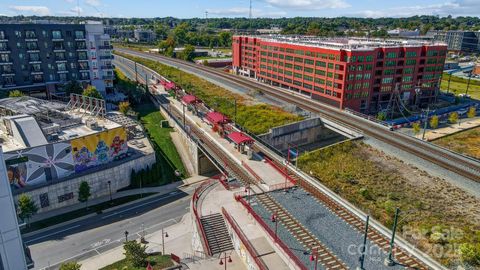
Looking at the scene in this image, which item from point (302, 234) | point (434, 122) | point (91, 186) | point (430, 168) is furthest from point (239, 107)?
point (302, 234)

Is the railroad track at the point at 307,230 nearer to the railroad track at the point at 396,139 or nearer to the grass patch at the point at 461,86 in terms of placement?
the railroad track at the point at 396,139

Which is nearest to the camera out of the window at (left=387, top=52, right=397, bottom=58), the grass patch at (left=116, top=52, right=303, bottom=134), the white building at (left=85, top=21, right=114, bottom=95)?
the grass patch at (left=116, top=52, right=303, bottom=134)

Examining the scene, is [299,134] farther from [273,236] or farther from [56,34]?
[56,34]

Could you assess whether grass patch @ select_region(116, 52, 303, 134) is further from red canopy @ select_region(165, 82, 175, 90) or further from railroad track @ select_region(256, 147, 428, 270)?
railroad track @ select_region(256, 147, 428, 270)

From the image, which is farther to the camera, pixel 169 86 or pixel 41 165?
pixel 169 86

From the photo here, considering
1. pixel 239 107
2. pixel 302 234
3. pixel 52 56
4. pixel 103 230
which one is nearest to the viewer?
pixel 302 234

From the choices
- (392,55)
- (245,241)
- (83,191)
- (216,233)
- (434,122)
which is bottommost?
(83,191)

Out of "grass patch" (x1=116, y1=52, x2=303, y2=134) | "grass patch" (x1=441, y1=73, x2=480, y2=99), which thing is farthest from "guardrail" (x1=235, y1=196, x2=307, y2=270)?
"grass patch" (x1=441, y1=73, x2=480, y2=99)

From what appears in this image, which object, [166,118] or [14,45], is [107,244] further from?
A: [14,45]
